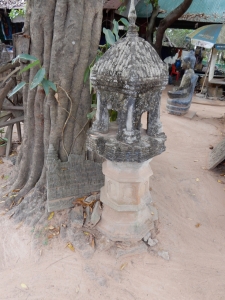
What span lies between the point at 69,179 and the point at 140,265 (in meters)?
1.28

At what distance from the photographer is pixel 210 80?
445 inches

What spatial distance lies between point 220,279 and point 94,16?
3176 millimetres

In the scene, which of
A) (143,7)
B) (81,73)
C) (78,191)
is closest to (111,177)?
(78,191)

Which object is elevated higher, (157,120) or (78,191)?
(157,120)

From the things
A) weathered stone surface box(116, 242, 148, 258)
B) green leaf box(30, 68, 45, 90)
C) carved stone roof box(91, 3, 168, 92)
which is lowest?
weathered stone surface box(116, 242, 148, 258)

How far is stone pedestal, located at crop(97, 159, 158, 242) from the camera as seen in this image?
2.61 m

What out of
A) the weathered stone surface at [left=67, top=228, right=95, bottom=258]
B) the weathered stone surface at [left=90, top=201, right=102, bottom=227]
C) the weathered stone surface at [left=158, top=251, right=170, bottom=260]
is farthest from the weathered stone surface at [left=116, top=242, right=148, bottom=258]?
the weathered stone surface at [left=90, top=201, right=102, bottom=227]

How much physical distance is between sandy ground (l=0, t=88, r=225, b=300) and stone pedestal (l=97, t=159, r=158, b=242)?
26 centimetres

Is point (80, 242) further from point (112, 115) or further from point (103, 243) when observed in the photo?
point (112, 115)

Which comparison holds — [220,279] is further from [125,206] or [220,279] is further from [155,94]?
[155,94]

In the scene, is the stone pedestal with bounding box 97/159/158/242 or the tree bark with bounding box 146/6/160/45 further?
the tree bark with bounding box 146/6/160/45

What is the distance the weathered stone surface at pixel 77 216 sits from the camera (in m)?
2.94

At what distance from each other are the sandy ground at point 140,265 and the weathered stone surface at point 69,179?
0.47 m

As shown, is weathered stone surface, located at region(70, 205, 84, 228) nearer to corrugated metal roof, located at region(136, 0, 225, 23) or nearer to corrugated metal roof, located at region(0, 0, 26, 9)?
corrugated metal roof, located at region(0, 0, 26, 9)
